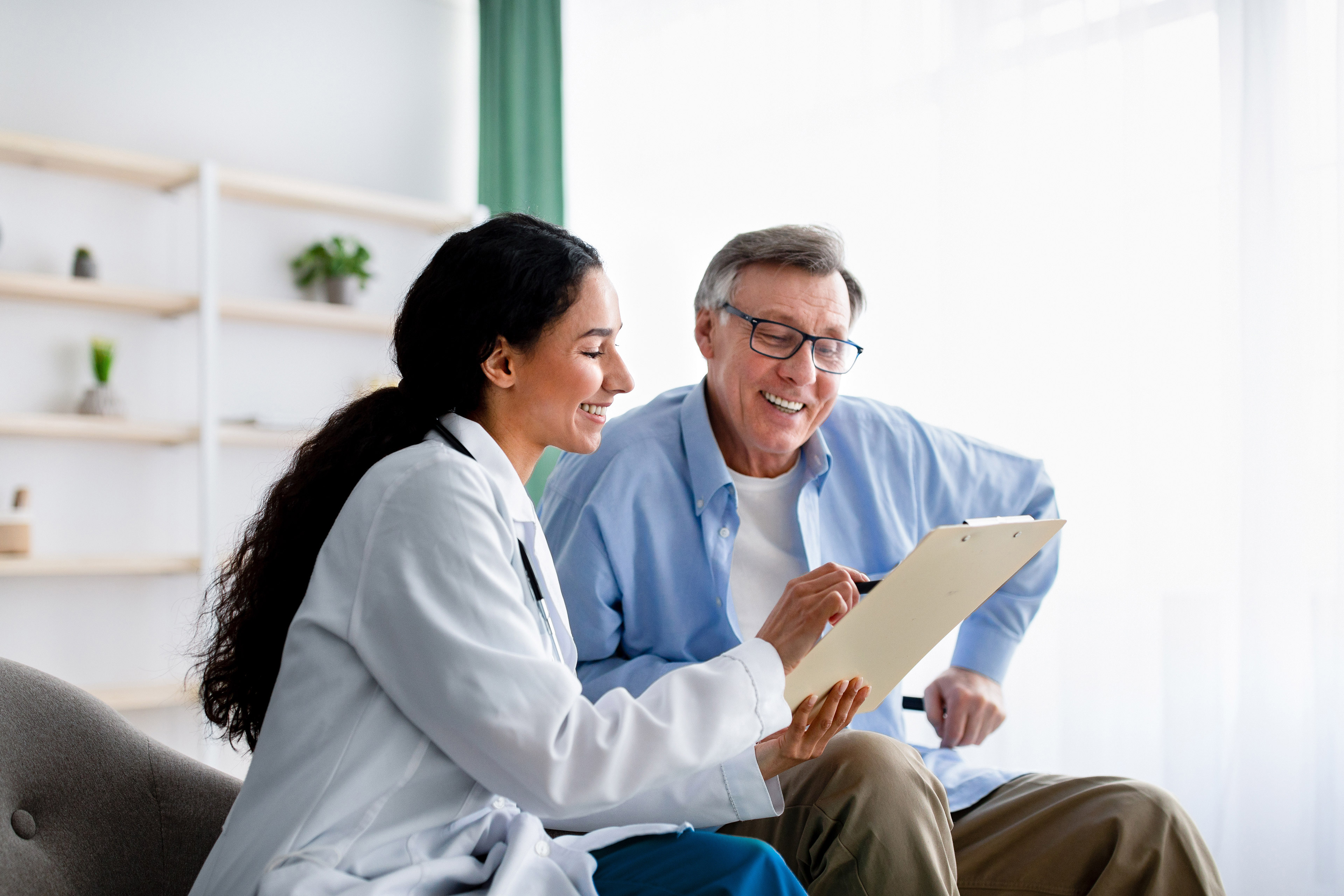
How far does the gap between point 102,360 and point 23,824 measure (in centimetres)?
264

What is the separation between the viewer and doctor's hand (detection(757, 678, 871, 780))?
3.90 feet

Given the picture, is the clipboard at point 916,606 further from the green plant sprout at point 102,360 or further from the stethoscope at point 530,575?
the green plant sprout at point 102,360

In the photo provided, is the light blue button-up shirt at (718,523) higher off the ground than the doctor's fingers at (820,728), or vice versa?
the light blue button-up shirt at (718,523)

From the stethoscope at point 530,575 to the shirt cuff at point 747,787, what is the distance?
0.24 metres

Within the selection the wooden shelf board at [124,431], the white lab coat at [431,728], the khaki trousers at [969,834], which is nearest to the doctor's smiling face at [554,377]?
the white lab coat at [431,728]

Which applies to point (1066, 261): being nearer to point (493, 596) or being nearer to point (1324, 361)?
point (1324, 361)

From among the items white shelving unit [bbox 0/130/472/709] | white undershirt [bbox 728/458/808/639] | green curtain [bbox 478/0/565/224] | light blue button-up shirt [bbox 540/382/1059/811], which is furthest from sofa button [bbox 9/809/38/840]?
green curtain [bbox 478/0/565/224]

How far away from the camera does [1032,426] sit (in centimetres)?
252

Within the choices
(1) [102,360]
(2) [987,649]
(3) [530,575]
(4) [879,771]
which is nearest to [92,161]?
(1) [102,360]

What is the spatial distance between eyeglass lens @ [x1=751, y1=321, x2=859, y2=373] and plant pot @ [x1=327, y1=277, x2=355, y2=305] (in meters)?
2.51

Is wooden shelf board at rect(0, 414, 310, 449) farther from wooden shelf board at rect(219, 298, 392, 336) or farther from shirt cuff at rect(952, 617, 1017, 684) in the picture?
shirt cuff at rect(952, 617, 1017, 684)

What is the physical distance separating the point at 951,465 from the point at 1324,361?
815 mm

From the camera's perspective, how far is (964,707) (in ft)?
5.80

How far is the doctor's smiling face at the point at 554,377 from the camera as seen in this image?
1228 mm
